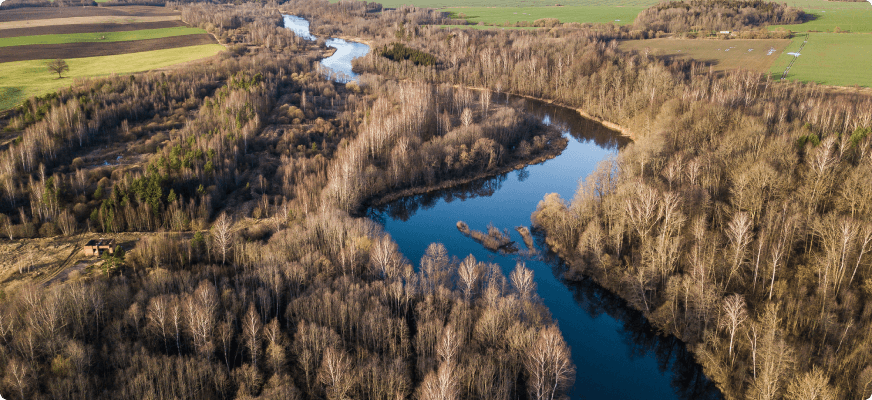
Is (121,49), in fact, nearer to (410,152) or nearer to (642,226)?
(410,152)

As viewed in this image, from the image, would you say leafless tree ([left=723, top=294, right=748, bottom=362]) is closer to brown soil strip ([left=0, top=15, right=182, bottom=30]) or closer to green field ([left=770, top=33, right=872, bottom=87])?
green field ([left=770, top=33, right=872, bottom=87])

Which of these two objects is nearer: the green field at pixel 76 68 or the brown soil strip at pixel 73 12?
the green field at pixel 76 68

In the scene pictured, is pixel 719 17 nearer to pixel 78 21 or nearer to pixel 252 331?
pixel 252 331

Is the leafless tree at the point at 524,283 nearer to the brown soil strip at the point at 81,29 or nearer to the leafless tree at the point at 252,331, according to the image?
the leafless tree at the point at 252,331

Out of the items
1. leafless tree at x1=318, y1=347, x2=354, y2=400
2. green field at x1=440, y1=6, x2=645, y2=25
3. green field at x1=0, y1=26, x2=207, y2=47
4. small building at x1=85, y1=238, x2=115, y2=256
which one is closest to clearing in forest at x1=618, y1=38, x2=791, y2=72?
green field at x1=440, y1=6, x2=645, y2=25

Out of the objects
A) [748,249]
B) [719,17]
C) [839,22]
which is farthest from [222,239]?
[839,22]

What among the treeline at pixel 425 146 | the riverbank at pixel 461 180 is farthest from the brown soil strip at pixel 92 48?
the riverbank at pixel 461 180

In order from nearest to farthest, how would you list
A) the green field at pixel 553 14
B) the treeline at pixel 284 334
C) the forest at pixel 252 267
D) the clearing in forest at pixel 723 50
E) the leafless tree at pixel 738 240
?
the treeline at pixel 284 334, the forest at pixel 252 267, the leafless tree at pixel 738 240, the clearing in forest at pixel 723 50, the green field at pixel 553 14
